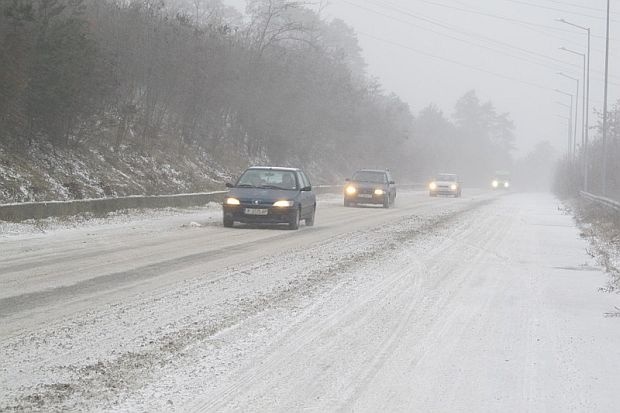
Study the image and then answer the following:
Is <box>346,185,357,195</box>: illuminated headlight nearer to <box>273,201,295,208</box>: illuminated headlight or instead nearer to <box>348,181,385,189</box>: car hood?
<box>348,181,385,189</box>: car hood

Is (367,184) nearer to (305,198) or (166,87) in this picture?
(166,87)

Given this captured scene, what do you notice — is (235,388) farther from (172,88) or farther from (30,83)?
(172,88)

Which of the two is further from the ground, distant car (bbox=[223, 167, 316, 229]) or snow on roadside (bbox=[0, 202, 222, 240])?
distant car (bbox=[223, 167, 316, 229])

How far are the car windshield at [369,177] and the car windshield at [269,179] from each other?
47.3ft

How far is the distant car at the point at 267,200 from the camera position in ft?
65.9

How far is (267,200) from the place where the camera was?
20125 millimetres

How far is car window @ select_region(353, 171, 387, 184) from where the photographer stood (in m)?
35.9

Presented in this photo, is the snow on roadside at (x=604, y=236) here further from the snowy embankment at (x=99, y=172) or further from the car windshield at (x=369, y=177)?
the snowy embankment at (x=99, y=172)

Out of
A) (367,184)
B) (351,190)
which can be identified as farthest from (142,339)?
(367,184)

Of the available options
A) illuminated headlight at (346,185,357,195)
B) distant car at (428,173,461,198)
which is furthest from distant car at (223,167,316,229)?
distant car at (428,173,461,198)

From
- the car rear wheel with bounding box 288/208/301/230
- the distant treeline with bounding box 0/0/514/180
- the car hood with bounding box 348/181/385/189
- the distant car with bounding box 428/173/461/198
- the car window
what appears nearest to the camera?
the car rear wheel with bounding box 288/208/301/230

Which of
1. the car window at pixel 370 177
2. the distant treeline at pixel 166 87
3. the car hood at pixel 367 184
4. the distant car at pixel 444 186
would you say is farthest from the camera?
the distant car at pixel 444 186

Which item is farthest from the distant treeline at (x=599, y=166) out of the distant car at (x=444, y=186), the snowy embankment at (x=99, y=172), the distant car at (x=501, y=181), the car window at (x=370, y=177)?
the distant car at (x=501, y=181)

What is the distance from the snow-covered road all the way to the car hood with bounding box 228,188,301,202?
5271 millimetres
